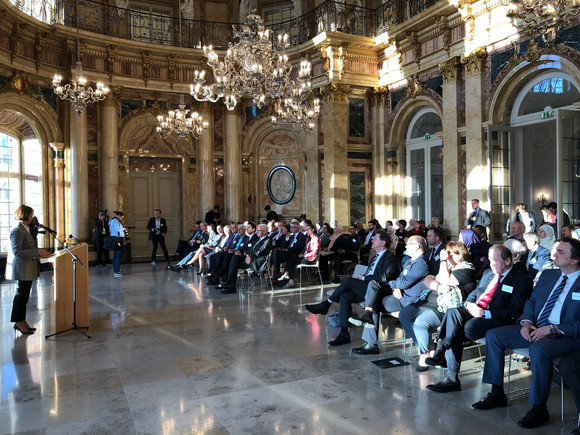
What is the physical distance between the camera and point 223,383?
4121 mm

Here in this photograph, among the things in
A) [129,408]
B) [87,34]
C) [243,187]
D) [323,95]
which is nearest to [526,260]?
[129,408]

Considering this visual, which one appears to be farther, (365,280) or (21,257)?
(21,257)

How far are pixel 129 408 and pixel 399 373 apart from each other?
2223 mm

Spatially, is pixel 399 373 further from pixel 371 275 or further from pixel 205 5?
pixel 205 5

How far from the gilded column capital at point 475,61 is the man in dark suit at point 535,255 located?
5547mm

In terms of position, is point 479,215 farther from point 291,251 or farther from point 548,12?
point 548,12

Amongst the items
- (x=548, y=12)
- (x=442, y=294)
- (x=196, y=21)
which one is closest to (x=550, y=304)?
(x=442, y=294)

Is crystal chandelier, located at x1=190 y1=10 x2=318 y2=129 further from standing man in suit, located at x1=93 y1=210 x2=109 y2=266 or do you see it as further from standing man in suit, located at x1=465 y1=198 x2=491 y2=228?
standing man in suit, located at x1=93 y1=210 x2=109 y2=266

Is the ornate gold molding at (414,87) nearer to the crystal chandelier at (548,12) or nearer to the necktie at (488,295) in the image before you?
the crystal chandelier at (548,12)

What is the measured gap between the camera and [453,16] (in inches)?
414

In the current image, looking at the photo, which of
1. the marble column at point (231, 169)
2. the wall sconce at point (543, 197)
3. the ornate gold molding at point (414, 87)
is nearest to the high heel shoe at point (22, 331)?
the marble column at point (231, 169)

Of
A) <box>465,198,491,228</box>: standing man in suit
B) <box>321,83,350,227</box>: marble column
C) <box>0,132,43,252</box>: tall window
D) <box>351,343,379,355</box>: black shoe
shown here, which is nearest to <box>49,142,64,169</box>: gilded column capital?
<box>0,132,43,252</box>: tall window

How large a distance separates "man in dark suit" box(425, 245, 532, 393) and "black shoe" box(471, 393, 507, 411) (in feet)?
1.12

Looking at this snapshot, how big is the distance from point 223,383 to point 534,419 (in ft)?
7.58
